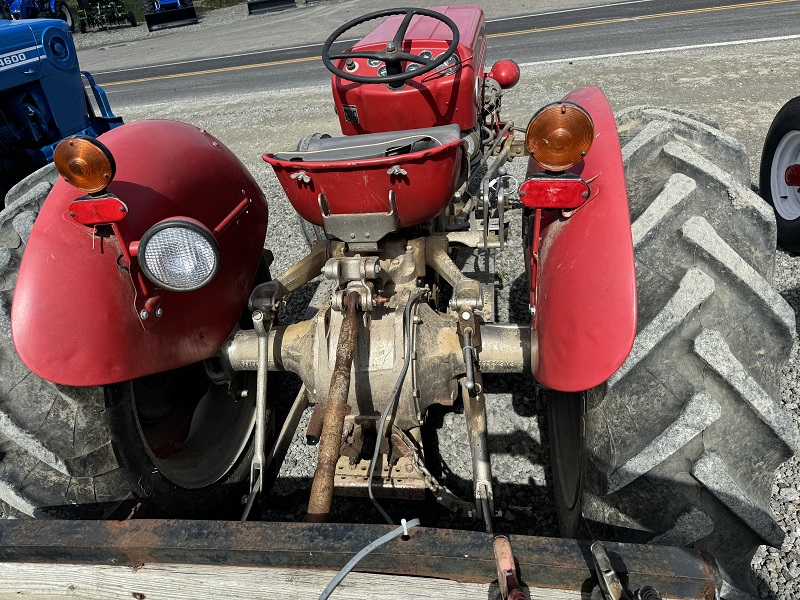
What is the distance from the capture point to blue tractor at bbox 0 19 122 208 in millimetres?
4066

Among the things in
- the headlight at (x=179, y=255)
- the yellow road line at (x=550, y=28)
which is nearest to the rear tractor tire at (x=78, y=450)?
the headlight at (x=179, y=255)

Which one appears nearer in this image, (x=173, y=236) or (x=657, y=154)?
(x=173, y=236)

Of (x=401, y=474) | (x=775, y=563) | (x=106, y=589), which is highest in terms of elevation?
(x=106, y=589)

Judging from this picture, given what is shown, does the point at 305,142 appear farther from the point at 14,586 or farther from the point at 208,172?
the point at 14,586

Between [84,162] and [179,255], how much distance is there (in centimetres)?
31

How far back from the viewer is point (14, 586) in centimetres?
116

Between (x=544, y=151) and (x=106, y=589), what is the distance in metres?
1.42

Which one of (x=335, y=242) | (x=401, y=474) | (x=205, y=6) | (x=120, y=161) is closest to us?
(x=120, y=161)

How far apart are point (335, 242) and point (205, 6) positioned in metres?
21.7

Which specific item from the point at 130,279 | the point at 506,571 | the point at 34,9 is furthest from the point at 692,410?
the point at 34,9

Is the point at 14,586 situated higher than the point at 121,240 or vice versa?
the point at 121,240

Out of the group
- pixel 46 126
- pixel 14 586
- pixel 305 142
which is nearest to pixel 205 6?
pixel 46 126

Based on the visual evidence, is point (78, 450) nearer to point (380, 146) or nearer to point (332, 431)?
point (332, 431)

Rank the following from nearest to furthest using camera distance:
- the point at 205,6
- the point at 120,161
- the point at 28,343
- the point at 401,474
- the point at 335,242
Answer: the point at 28,343 → the point at 120,161 → the point at 401,474 → the point at 335,242 → the point at 205,6
